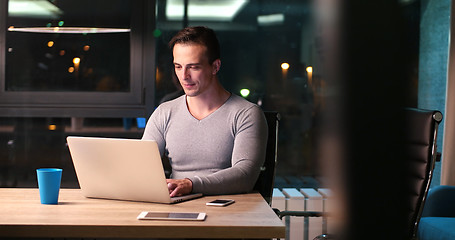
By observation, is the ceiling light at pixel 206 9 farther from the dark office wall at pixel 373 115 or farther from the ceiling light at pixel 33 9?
the dark office wall at pixel 373 115

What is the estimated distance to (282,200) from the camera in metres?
3.42

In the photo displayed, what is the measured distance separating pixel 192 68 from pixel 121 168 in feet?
2.29

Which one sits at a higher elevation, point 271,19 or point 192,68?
point 271,19

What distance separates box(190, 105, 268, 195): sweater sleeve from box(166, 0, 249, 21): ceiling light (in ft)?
5.49

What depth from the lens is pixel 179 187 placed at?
5.68 feet

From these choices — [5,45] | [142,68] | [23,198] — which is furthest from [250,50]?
[23,198]

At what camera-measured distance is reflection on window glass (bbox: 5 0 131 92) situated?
139 inches

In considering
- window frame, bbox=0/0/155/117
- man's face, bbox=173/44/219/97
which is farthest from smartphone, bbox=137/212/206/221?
window frame, bbox=0/0/155/117

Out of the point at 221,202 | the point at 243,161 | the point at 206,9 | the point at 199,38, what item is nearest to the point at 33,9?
the point at 206,9

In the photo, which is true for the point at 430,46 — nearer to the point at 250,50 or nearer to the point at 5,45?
the point at 250,50

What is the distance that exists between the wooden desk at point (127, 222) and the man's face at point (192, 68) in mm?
678

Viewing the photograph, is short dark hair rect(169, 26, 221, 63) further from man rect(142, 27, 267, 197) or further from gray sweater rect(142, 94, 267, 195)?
gray sweater rect(142, 94, 267, 195)

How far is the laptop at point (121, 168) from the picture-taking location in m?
1.58

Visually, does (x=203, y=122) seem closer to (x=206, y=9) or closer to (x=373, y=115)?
(x=206, y=9)
